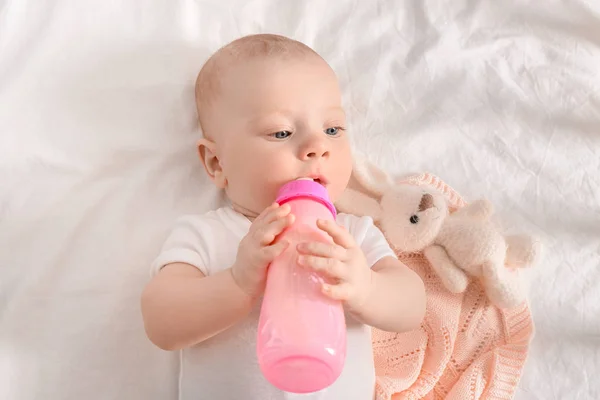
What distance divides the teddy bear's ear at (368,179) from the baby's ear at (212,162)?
25 cm

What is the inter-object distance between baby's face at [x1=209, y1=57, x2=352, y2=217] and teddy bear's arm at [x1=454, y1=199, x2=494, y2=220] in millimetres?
244

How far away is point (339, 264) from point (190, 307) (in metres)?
0.25

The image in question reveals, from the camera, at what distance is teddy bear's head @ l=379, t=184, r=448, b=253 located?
1.15 metres

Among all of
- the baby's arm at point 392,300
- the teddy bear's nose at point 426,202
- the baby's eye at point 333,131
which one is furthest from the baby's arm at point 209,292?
the teddy bear's nose at point 426,202

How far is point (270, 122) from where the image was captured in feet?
3.39

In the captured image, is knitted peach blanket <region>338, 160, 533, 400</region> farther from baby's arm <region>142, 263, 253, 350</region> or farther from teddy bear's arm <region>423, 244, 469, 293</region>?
baby's arm <region>142, 263, 253, 350</region>

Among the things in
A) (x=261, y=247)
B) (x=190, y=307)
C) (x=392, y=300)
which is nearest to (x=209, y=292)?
(x=190, y=307)

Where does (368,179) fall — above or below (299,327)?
below

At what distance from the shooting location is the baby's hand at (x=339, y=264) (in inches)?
31.5

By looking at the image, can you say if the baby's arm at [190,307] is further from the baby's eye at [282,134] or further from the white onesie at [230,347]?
the baby's eye at [282,134]

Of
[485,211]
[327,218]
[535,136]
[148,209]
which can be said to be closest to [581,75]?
[535,136]

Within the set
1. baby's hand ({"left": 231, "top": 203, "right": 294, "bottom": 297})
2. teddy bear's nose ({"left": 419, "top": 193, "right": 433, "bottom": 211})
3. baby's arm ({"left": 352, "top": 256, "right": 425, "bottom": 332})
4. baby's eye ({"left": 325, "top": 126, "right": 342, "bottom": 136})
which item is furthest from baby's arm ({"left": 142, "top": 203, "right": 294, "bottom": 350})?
teddy bear's nose ({"left": 419, "top": 193, "right": 433, "bottom": 211})

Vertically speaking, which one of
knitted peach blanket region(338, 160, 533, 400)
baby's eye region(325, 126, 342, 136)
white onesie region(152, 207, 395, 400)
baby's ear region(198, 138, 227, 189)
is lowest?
knitted peach blanket region(338, 160, 533, 400)

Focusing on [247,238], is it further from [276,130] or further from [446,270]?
[446,270]
